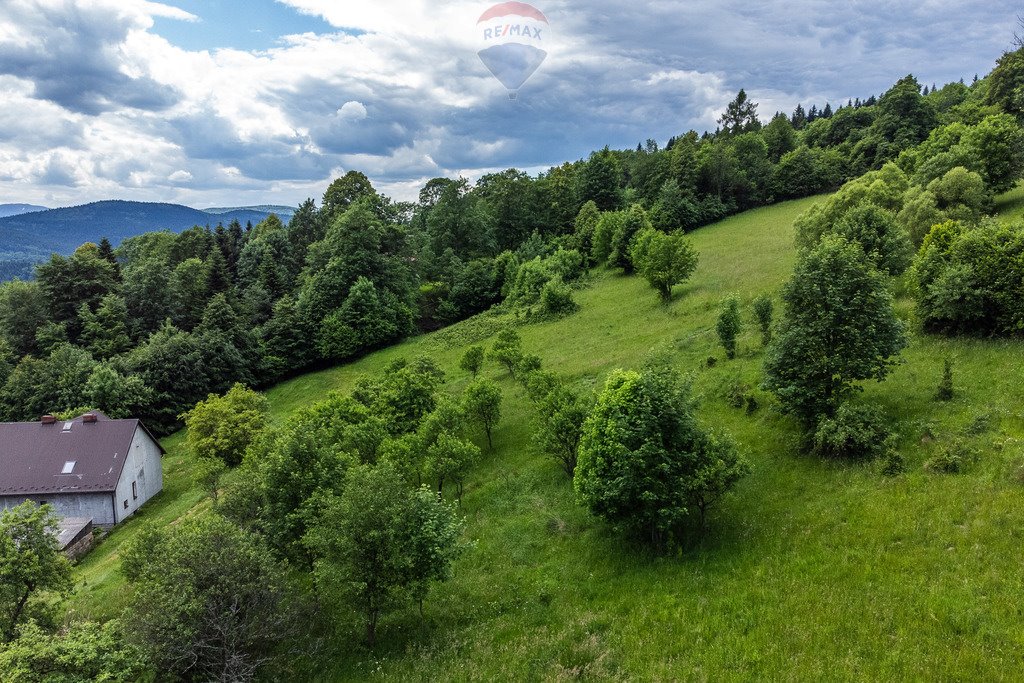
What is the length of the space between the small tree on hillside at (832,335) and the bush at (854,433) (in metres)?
1.02

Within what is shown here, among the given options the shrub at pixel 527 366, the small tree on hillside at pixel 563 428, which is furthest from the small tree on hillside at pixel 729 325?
the shrub at pixel 527 366

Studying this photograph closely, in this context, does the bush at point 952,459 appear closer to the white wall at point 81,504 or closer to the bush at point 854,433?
the bush at point 854,433

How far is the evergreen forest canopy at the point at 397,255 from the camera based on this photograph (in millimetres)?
49594

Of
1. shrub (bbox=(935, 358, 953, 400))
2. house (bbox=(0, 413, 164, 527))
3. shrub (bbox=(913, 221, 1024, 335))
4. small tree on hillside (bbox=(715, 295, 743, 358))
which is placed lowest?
house (bbox=(0, 413, 164, 527))

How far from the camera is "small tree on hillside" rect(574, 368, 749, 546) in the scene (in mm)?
17312

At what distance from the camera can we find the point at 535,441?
84.0 feet

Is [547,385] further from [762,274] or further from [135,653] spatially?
[762,274]

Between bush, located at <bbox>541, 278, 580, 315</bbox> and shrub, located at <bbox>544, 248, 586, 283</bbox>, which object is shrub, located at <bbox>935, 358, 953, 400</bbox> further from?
shrub, located at <bbox>544, 248, 586, 283</bbox>

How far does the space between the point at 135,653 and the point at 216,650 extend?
6.17 ft

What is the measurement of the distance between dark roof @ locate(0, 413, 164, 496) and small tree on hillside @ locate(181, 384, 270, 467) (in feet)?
20.1

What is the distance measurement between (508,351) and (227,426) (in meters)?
19.0

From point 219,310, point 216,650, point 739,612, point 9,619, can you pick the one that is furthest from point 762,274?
point 219,310

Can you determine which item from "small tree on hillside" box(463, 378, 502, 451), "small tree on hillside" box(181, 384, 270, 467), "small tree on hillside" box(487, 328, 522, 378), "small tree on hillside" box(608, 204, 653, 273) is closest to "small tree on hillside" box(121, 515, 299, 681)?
"small tree on hillside" box(463, 378, 502, 451)

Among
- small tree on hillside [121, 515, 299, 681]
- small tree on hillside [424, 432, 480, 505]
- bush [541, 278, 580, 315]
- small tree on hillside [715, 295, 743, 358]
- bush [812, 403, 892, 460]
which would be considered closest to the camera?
small tree on hillside [121, 515, 299, 681]
